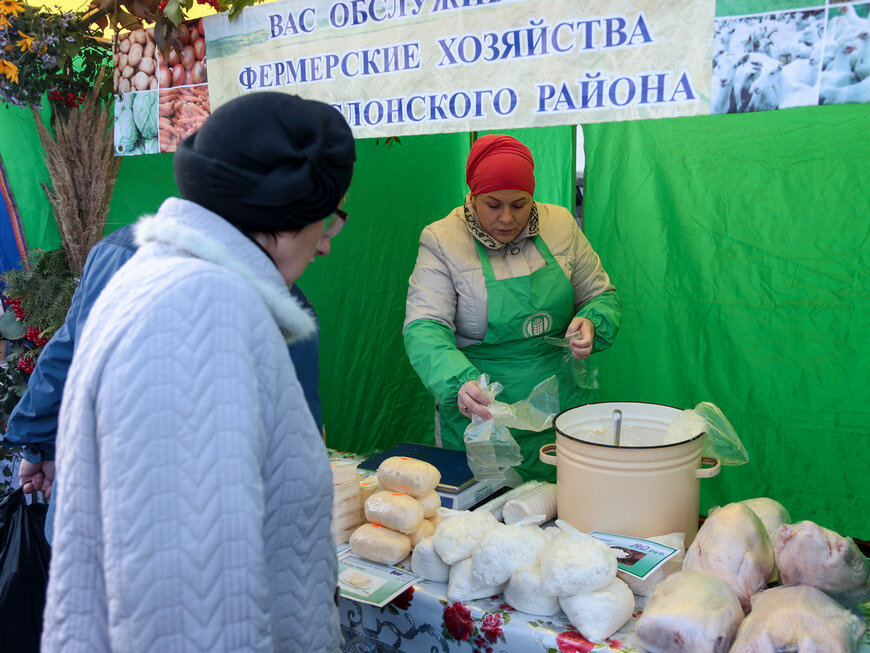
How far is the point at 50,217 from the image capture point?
3340 mm

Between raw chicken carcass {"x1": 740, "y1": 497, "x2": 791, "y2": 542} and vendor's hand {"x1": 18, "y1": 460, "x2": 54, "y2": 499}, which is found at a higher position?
vendor's hand {"x1": 18, "y1": 460, "x2": 54, "y2": 499}

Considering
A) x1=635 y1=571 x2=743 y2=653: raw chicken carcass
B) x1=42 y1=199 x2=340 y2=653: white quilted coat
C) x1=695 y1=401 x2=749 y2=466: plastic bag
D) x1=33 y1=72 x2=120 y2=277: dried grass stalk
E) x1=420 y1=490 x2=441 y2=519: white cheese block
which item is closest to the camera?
x1=42 y1=199 x2=340 y2=653: white quilted coat

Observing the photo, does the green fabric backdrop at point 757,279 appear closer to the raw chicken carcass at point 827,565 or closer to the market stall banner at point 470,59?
the market stall banner at point 470,59

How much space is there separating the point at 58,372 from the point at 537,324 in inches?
63.9

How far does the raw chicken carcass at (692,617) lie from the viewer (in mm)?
1234

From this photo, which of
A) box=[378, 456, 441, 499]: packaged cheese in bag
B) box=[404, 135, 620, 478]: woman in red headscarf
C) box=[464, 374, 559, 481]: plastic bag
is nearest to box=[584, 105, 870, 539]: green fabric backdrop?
box=[404, 135, 620, 478]: woman in red headscarf

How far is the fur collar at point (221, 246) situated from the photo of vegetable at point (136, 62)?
5.55ft

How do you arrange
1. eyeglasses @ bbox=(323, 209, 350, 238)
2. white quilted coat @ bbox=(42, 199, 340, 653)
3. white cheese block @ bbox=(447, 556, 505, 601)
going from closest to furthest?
white quilted coat @ bbox=(42, 199, 340, 653), eyeglasses @ bbox=(323, 209, 350, 238), white cheese block @ bbox=(447, 556, 505, 601)

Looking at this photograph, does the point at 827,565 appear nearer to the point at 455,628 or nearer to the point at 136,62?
the point at 455,628

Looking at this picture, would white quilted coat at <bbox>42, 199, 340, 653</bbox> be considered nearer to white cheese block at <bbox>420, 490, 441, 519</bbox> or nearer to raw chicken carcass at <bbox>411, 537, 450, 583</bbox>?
raw chicken carcass at <bbox>411, 537, 450, 583</bbox>

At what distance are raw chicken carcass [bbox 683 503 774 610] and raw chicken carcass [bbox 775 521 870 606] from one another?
0.06 m

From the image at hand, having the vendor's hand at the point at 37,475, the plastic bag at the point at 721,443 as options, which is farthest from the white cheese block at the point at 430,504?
the vendor's hand at the point at 37,475

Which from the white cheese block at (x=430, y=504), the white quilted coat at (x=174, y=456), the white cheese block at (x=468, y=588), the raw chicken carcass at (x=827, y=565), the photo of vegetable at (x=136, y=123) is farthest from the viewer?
the photo of vegetable at (x=136, y=123)

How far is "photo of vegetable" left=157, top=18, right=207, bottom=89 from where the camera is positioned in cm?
229
